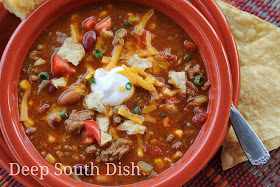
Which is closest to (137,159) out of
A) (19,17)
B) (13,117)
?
(13,117)

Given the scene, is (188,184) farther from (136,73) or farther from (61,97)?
(61,97)

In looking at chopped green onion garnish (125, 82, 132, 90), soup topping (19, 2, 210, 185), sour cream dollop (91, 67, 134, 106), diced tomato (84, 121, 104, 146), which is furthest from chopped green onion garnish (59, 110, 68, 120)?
chopped green onion garnish (125, 82, 132, 90)

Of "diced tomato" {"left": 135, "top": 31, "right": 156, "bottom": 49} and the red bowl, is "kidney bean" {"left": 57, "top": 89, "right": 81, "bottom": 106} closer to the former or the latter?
the red bowl

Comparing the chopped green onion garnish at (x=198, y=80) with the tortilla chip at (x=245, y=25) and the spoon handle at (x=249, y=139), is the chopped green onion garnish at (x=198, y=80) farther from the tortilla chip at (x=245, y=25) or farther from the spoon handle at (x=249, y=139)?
the tortilla chip at (x=245, y=25)

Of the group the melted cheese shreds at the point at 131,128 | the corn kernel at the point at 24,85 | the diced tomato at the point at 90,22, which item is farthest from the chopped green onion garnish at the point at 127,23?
the corn kernel at the point at 24,85

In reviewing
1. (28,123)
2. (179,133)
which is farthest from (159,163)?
(28,123)

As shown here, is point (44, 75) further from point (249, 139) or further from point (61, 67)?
point (249, 139)

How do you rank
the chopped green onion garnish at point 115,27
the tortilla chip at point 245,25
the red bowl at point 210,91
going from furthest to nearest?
the tortilla chip at point 245,25, the chopped green onion garnish at point 115,27, the red bowl at point 210,91
